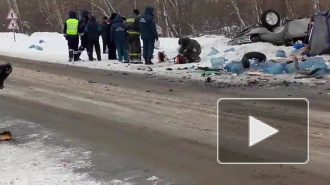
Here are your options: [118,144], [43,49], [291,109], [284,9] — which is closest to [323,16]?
[291,109]

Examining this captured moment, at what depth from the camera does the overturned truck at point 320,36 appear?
14398 mm

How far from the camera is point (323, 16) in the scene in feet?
47.3

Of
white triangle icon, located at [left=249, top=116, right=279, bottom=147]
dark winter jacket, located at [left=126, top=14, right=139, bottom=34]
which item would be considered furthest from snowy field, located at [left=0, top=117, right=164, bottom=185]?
dark winter jacket, located at [left=126, top=14, right=139, bottom=34]

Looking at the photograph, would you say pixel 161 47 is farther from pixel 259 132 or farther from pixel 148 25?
pixel 259 132

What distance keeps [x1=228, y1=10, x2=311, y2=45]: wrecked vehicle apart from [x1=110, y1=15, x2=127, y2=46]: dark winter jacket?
3.88 m

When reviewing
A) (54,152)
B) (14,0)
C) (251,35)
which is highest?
(14,0)

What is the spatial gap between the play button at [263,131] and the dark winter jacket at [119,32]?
9.21m

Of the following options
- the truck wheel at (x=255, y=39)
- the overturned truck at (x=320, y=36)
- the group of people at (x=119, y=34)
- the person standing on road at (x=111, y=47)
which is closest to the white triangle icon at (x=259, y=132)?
the overturned truck at (x=320, y=36)

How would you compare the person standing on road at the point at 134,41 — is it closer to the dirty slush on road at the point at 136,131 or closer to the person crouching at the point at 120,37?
the person crouching at the point at 120,37

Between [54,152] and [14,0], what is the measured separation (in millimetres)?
45005

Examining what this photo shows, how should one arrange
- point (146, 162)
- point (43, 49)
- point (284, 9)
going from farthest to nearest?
point (284, 9), point (43, 49), point (146, 162)

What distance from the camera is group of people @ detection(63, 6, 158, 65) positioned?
16984mm

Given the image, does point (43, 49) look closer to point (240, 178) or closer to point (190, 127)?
point (190, 127)

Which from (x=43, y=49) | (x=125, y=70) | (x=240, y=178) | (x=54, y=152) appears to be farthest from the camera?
(x=43, y=49)
